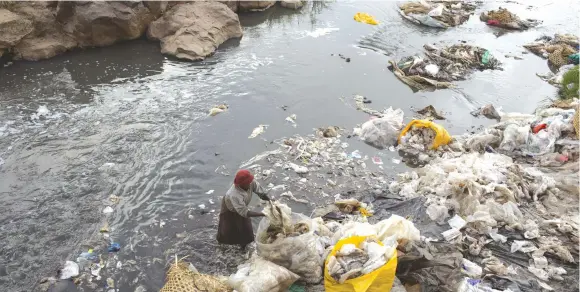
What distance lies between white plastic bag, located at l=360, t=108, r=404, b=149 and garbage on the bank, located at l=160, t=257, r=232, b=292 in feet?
15.0

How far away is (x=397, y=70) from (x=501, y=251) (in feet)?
21.8

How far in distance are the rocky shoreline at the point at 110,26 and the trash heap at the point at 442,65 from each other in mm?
5257

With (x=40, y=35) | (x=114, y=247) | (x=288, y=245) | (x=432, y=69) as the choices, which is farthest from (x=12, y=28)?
(x=432, y=69)

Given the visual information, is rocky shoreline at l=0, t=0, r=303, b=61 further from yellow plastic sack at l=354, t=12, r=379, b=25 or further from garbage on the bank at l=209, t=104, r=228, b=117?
yellow plastic sack at l=354, t=12, r=379, b=25

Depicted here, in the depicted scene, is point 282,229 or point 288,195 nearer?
point 282,229

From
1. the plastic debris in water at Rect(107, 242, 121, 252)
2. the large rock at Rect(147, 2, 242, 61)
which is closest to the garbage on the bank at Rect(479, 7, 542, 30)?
the large rock at Rect(147, 2, 242, 61)

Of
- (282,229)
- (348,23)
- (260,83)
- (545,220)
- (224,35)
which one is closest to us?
A: (282,229)

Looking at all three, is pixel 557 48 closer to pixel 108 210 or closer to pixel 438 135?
pixel 438 135

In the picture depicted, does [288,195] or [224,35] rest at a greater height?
[224,35]

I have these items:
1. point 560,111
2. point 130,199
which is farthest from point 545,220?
point 130,199

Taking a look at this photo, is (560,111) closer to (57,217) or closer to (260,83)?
(260,83)

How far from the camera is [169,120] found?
8102mm

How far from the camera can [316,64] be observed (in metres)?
11.1

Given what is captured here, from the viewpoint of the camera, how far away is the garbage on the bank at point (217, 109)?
847cm
